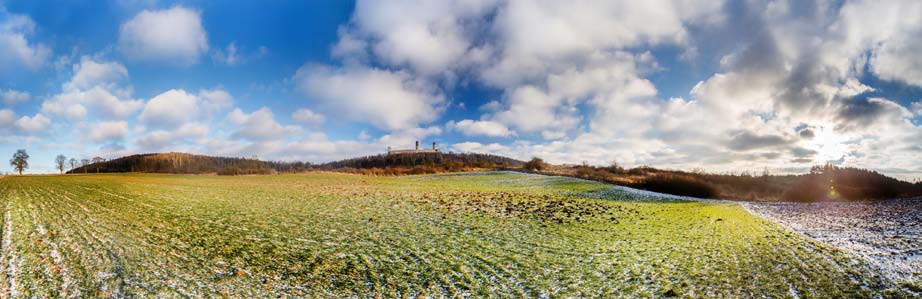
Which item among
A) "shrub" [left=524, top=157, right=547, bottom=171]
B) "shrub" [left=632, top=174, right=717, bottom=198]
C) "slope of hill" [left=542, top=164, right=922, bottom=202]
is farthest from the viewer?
"shrub" [left=524, top=157, right=547, bottom=171]

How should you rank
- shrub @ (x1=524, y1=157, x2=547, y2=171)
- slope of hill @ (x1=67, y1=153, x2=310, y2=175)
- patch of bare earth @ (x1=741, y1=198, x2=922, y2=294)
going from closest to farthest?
1. patch of bare earth @ (x1=741, y1=198, x2=922, y2=294)
2. shrub @ (x1=524, y1=157, x2=547, y2=171)
3. slope of hill @ (x1=67, y1=153, x2=310, y2=175)

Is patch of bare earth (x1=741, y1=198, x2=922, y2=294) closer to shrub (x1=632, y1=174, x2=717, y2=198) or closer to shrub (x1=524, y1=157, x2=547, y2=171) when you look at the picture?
shrub (x1=632, y1=174, x2=717, y2=198)

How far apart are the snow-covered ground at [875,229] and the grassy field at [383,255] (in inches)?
29.9

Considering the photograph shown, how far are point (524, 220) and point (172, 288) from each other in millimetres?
11785

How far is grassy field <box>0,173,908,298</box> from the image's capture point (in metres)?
7.29

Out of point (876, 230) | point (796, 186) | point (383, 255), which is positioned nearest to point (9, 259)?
point (383, 255)

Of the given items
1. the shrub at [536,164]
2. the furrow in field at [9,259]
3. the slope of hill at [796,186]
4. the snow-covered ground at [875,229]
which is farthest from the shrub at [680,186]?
the furrow in field at [9,259]

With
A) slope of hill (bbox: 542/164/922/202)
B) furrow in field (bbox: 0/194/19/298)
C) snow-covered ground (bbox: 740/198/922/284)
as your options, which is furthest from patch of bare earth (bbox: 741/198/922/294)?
furrow in field (bbox: 0/194/19/298)

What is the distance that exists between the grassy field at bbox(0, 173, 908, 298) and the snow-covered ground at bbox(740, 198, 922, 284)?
0.76 meters

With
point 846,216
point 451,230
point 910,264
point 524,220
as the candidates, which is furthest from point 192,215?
point 846,216

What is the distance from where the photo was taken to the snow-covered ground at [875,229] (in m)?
9.73

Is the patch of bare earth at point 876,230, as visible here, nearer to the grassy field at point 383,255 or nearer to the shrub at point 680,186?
the grassy field at point 383,255

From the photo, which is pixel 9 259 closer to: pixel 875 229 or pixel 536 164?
pixel 875 229

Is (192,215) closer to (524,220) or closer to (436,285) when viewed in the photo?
(436,285)
